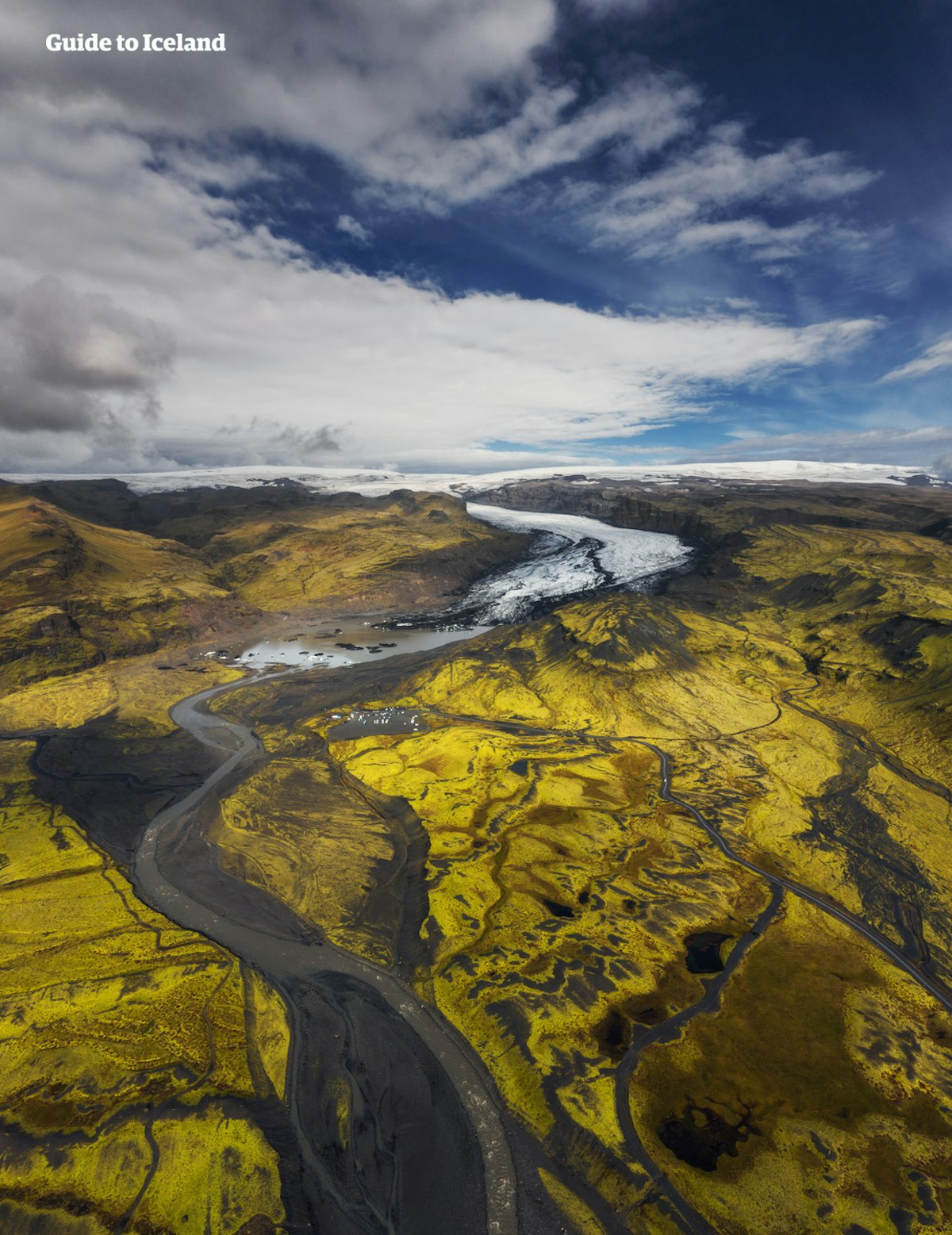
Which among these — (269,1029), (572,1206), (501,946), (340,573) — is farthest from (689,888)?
(340,573)

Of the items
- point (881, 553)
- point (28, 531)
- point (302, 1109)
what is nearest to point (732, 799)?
point (302, 1109)

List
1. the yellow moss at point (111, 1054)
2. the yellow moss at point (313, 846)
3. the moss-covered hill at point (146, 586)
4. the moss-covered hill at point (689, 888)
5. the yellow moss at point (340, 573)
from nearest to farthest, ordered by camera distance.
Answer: the yellow moss at point (111, 1054) → the moss-covered hill at point (689, 888) → the yellow moss at point (313, 846) → the moss-covered hill at point (146, 586) → the yellow moss at point (340, 573)

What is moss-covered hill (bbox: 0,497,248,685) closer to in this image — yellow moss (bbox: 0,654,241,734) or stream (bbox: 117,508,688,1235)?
yellow moss (bbox: 0,654,241,734)

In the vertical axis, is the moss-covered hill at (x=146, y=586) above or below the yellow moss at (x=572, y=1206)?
below

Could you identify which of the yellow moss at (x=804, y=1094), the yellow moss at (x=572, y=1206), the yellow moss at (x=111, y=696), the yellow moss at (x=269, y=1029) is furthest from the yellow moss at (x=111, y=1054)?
the yellow moss at (x=111, y=696)

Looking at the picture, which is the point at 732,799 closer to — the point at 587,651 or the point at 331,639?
the point at 587,651

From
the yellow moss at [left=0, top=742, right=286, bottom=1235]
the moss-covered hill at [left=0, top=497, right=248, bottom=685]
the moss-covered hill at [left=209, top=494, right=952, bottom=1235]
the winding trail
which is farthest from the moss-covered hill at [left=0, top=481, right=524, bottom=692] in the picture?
the yellow moss at [left=0, top=742, right=286, bottom=1235]

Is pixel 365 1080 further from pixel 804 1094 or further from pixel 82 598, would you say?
pixel 82 598

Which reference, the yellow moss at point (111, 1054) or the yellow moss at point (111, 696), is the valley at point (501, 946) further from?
the yellow moss at point (111, 696)
